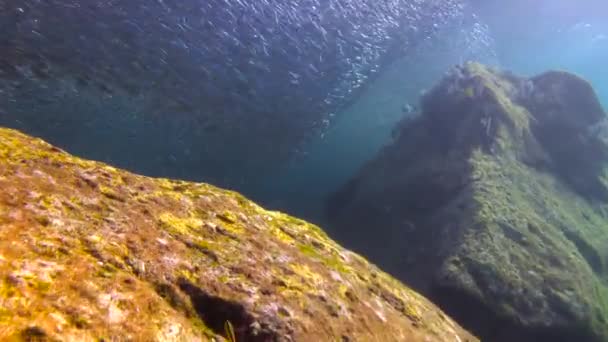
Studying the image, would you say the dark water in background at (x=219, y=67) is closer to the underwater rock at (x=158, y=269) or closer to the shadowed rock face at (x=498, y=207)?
the shadowed rock face at (x=498, y=207)

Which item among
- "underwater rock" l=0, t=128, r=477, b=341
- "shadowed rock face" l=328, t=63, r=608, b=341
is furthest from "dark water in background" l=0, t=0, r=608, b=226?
"underwater rock" l=0, t=128, r=477, b=341

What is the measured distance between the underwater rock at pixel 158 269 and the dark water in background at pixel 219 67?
11906mm

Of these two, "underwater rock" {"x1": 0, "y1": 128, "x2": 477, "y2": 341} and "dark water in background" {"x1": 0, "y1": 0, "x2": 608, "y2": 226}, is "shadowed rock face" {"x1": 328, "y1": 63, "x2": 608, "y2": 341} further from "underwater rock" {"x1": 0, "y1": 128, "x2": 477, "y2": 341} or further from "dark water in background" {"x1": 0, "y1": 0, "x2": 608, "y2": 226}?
"dark water in background" {"x1": 0, "y1": 0, "x2": 608, "y2": 226}

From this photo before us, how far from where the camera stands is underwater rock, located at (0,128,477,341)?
5.49 ft

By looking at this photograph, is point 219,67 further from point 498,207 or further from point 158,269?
point 158,269

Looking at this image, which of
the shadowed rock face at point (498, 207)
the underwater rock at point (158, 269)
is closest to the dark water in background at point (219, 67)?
the shadowed rock face at point (498, 207)

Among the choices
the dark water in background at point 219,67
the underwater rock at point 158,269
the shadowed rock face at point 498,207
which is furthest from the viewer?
the dark water in background at point 219,67

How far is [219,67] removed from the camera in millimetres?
17734

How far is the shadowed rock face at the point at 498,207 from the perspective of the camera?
787 centimetres

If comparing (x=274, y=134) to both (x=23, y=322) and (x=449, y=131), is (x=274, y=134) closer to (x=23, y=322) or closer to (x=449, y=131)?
(x=449, y=131)

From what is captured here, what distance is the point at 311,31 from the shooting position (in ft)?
58.0

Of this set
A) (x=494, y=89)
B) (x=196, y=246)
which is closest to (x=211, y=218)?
(x=196, y=246)

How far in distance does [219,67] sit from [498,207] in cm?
1300

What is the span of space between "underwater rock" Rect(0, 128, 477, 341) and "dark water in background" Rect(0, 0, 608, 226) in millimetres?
11906
